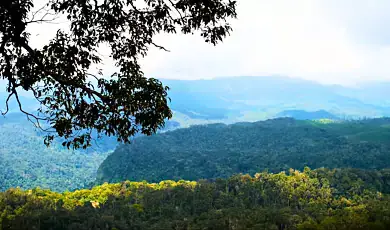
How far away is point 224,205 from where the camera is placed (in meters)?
52.5

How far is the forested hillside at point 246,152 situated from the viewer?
117 meters

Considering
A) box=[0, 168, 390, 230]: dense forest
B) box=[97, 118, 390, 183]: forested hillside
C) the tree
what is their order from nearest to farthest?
the tree
box=[0, 168, 390, 230]: dense forest
box=[97, 118, 390, 183]: forested hillside

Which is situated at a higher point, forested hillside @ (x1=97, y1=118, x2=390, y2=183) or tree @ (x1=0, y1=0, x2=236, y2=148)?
tree @ (x1=0, y1=0, x2=236, y2=148)

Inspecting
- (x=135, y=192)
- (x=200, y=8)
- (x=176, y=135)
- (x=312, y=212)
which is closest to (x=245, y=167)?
(x=176, y=135)

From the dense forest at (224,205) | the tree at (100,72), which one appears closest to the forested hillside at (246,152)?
the dense forest at (224,205)

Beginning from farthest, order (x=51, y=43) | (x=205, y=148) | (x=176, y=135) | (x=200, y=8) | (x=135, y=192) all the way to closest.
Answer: (x=176, y=135)
(x=205, y=148)
(x=135, y=192)
(x=200, y=8)
(x=51, y=43)

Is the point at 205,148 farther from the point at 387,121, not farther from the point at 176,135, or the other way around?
the point at 387,121

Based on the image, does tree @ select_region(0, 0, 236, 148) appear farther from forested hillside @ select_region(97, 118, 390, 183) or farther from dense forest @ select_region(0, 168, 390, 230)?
forested hillside @ select_region(97, 118, 390, 183)

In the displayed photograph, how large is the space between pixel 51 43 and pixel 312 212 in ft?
143

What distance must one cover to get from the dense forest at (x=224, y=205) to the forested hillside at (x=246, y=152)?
4317 centimetres

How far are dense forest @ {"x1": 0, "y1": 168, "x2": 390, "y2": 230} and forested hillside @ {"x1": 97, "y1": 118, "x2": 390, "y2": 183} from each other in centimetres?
4317

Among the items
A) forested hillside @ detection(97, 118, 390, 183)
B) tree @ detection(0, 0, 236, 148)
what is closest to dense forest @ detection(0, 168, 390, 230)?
tree @ detection(0, 0, 236, 148)

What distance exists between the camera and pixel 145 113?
1017cm

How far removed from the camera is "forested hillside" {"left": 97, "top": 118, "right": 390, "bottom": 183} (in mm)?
117062
